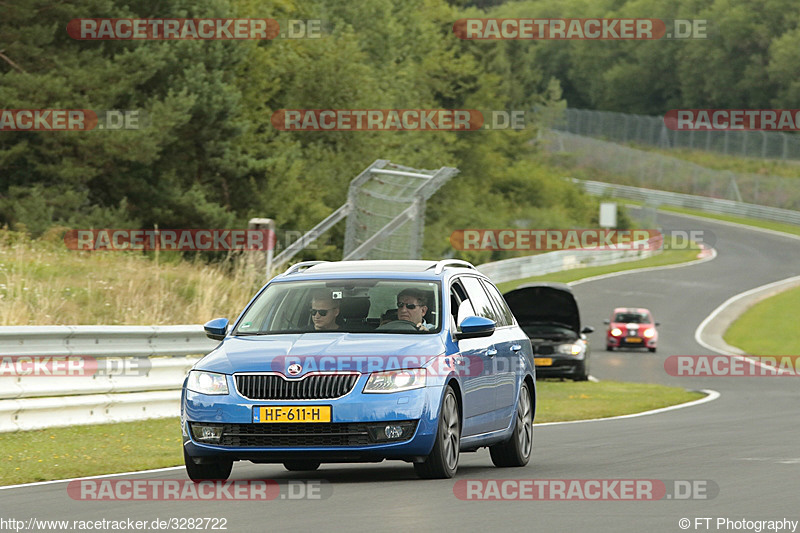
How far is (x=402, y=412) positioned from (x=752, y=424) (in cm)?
937

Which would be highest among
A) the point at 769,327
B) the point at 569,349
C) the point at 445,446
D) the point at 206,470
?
the point at 445,446

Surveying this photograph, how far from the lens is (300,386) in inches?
408

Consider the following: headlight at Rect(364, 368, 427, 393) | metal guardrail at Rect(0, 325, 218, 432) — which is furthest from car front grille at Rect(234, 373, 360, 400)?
metal guardrail at Rect(0, 325, 218, 432)

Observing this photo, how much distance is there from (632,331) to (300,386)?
1276 inches

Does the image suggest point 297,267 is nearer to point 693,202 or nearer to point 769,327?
point 769,327

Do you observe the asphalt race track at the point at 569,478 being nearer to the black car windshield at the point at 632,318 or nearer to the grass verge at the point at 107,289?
the grass verge at the point at 107,289

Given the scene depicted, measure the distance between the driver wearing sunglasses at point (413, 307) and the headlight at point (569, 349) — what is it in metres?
19.0

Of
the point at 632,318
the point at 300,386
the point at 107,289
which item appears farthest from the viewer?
the point at 632,318

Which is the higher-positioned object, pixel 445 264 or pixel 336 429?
pixel 445 264

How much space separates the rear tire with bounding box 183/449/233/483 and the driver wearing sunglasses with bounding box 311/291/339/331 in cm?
126

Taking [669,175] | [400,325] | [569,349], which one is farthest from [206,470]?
[669,175]

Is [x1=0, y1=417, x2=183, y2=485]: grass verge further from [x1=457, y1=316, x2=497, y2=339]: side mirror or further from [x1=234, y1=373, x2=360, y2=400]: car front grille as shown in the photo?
[x1=457, y1=316, x2=497, y2=339]: side mirror

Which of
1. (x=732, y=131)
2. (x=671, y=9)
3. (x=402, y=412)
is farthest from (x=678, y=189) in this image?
(x=402, y=412)

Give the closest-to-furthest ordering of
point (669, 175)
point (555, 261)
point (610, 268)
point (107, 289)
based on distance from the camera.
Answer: point (107, 289)
point (555, 261)
point (610, 268)
point (669, 175)
